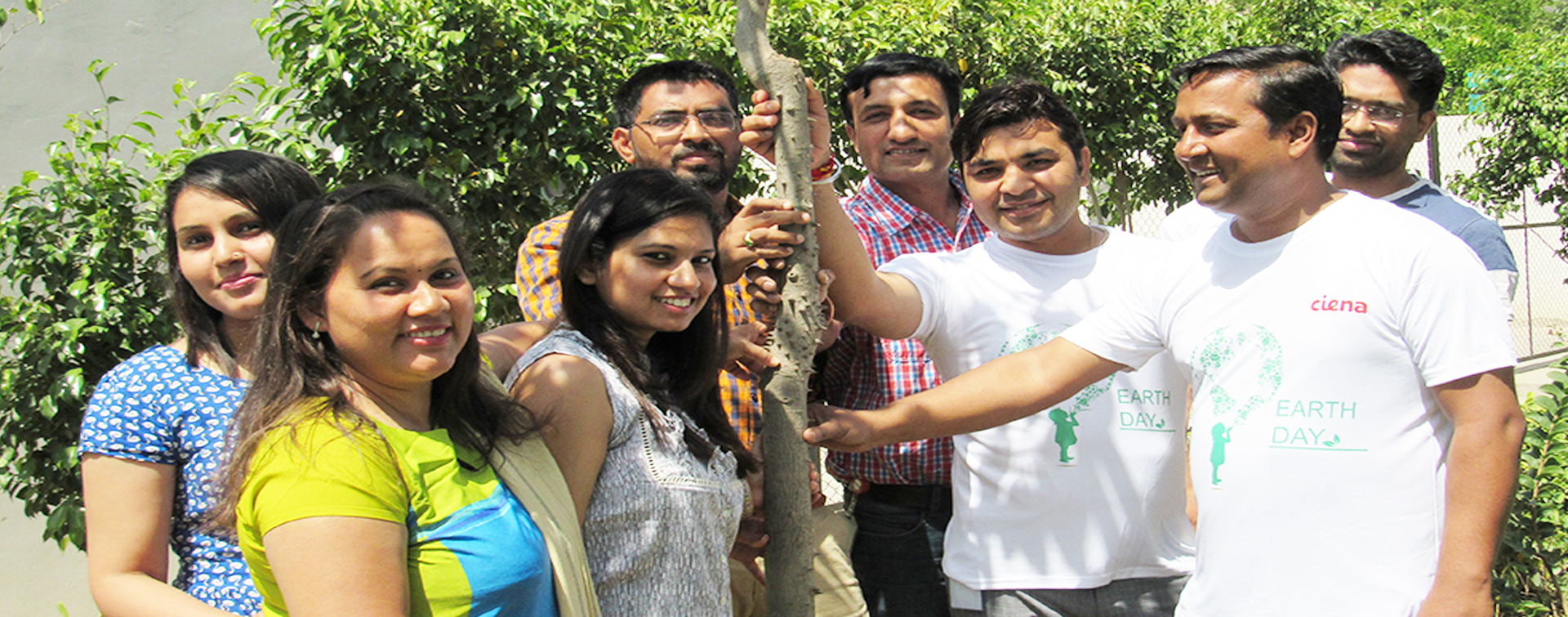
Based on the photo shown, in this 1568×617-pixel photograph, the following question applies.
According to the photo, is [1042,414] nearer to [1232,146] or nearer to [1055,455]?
[1055,455]

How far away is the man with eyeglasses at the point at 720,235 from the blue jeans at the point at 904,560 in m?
0.07

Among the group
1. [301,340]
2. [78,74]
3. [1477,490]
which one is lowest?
[1477,490]

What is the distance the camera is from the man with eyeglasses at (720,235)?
7.72 ft

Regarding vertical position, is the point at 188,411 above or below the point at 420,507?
above

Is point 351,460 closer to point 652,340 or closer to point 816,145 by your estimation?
point 652,340

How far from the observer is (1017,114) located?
2682 millimetres

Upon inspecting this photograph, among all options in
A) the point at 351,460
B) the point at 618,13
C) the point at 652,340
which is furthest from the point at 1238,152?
the point at 618,13

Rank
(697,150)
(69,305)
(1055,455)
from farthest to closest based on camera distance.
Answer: (69,305) → (697,150) → (1055,455)

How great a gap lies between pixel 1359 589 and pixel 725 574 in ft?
3.70

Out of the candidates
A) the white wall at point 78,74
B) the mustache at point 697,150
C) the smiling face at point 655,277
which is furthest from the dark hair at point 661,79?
the white wall at point 78,74

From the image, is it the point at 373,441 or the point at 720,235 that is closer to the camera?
the point at 373,441

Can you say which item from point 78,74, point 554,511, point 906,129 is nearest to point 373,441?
point 554,511

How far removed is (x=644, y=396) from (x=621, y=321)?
0.18 meters

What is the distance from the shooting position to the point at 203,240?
2.16 metres
